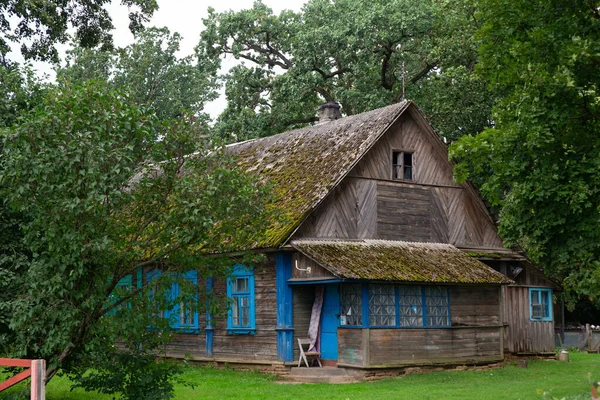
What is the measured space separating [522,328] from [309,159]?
9.56 m

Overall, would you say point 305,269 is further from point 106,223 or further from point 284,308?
point 106,223

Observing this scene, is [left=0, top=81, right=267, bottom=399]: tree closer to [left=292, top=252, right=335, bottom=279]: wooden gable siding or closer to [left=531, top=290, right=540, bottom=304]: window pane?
[left=292, top=252, right=335, bottom=279]: wooden gable siding

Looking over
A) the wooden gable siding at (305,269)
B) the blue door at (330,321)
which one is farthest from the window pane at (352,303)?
the wooden gable siding at (305,269)

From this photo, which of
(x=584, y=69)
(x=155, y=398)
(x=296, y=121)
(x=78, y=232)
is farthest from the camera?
(x=296, y=121)

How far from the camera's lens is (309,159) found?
25953mm

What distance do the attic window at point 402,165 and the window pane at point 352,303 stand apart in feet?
15.4

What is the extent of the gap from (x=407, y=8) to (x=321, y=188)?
16286 millimetres

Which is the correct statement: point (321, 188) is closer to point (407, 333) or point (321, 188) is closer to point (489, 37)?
point (407, 333)

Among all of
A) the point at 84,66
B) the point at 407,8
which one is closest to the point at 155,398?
the point at 407,8

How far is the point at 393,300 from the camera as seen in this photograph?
22.5 m

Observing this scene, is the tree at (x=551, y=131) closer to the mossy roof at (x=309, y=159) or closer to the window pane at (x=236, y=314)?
the mossy roof at (x=309, y=159)

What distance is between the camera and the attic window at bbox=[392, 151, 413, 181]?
25.7m

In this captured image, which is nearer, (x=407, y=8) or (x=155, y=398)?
(x=155, y=398)

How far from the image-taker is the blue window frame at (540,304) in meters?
28.8
